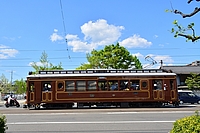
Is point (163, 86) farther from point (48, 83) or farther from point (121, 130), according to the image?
point (121, 130)

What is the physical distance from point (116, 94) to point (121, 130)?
12.6 m

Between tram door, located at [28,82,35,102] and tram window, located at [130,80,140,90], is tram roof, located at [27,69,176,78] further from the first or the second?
tram door, located at [28,82,35,102]

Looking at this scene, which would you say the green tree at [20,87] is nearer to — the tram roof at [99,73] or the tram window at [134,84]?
the tram roof at [99,73]

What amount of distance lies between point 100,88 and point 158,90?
4997 millimetres

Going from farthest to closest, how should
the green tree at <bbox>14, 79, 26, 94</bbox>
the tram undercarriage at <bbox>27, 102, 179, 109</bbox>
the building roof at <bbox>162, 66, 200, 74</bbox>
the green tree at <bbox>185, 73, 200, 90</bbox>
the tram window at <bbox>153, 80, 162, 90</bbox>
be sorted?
1. the green tree at <bbox>14, 79, 26, 94</bbox>
2. the building roof at <bbox>162, 66, 200, 74</bbox>
3. the green tree at <bbox>185, 73, 200, 90</bbox>
4. the tram window at <bbox>153, 80, 162, 90</bbox>
5. the tram undercarriage at <bbox>27, 102, 179, 109</bbox>

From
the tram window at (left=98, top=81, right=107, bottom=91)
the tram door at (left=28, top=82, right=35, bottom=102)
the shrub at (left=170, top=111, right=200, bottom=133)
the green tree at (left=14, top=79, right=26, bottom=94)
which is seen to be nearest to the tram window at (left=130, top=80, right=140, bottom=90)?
the tram window at (left=98, top=81, right=107, bottom=91)

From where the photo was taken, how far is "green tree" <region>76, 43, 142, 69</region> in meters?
43.8

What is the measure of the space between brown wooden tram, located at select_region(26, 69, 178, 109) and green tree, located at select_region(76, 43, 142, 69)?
19.7 meters

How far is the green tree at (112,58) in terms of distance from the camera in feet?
144

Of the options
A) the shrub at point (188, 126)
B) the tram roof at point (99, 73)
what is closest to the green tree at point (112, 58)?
the tram roof at point (99, 73)

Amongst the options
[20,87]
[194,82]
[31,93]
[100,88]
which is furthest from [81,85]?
[20,87]

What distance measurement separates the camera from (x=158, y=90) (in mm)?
23656

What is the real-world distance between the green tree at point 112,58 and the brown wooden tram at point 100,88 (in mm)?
19749

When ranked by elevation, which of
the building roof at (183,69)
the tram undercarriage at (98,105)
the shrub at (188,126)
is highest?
the building roof at (183,69)
